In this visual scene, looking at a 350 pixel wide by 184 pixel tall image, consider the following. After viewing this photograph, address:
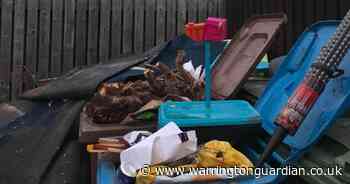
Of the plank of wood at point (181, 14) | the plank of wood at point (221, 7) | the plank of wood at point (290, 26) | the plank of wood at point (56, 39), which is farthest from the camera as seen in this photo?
the plank of wood at point (221, 7)

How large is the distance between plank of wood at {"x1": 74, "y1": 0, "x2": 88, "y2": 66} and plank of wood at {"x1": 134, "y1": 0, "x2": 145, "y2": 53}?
542 millimetres

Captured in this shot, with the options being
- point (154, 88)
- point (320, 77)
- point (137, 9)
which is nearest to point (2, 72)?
point (137, 9)

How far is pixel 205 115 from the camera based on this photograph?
1847 millimetres

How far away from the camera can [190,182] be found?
1458 mm

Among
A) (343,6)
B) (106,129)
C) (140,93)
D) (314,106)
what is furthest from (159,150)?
(343,6)

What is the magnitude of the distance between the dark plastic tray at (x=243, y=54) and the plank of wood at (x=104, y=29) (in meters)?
1.90

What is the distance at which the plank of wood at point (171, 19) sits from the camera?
4504 mm

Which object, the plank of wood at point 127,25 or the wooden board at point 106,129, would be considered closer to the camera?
the wooden board at point 106,129

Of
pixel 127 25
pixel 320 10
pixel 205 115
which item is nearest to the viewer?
pixel 205 115

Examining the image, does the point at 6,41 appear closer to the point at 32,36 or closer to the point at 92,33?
the point at 32,36

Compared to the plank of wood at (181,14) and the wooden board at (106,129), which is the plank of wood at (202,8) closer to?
the plank of wood at (181,14)

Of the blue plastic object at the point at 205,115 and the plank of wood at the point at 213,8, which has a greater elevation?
the plank of wood at the point at 213,8

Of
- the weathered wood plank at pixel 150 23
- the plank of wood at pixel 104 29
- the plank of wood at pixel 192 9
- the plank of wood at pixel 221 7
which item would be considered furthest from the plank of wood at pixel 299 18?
the plank of wood at pixel 104 29

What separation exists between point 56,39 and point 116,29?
64 cm
